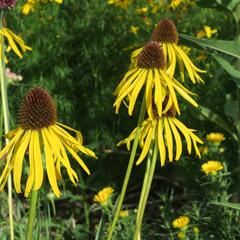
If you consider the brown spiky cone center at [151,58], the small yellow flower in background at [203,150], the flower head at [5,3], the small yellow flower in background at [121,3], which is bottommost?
the small yellow flower in background at [203,150]

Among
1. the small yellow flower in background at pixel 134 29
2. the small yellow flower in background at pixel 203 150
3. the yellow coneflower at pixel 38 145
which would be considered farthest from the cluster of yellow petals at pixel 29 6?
the yellow coneflower at pixel 38 145

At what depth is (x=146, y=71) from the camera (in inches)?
56.2

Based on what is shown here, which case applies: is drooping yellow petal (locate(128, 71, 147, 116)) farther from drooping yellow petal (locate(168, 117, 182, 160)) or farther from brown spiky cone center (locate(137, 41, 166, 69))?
drooping yellow petal (locate(168, 117, 182, 160))

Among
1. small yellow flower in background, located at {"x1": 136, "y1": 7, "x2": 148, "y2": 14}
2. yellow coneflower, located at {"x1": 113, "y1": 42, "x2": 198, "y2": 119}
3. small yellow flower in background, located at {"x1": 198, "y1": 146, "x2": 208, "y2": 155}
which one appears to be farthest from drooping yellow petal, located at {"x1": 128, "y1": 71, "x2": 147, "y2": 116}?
small yellow flower in background, located at {"x1": 136, "y1": 7, "x2": 148, "y2": 14}

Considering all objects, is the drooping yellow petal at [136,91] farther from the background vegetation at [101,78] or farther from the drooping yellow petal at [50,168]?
the background vegetation at [101,78]

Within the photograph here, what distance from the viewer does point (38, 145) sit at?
4.01 feet

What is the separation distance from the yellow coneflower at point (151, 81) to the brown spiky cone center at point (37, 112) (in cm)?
16

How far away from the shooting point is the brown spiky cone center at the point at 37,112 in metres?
1.27

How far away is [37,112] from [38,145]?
0.09 metres

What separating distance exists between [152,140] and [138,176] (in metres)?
2.13

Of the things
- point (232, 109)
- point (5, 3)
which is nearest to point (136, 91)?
point (5, 3)

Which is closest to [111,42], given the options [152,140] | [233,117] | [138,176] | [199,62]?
[199,62]

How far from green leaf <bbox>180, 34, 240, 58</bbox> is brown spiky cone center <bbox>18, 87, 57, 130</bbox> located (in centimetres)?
81

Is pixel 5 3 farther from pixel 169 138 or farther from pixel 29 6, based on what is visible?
pixel 29 6
